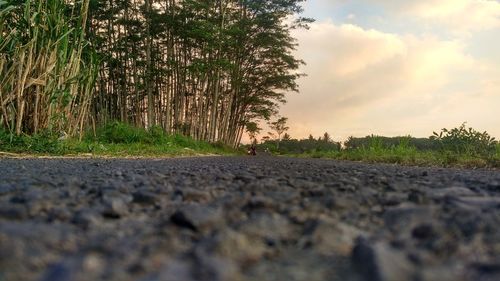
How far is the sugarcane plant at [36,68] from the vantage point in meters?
6.83

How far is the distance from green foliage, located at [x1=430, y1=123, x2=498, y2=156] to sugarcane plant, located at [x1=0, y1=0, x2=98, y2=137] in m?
8.13

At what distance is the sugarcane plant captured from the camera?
683 centimetres

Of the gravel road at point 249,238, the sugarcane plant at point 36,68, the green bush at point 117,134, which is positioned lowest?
the gravel road at point 249,238

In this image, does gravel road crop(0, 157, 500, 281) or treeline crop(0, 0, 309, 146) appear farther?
treeline crop(0, 0, 309, 146)

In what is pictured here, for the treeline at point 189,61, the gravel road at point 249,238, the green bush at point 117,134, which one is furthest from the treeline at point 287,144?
the gravel road at point 249,238

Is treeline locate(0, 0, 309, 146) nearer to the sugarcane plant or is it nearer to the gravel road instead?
the sugarcane plant

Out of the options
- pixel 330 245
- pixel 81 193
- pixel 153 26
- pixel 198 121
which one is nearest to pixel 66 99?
pixel 81 193

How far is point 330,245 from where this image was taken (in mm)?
1072

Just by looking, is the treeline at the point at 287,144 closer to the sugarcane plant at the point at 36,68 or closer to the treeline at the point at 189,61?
the treeline at the point at 189,61

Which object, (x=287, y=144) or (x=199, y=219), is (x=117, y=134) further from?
(x=287, y=144)

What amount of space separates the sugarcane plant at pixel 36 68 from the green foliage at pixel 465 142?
8.13 metres

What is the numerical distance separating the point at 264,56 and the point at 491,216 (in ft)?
89.4

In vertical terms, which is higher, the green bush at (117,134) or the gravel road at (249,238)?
the green bush at (117,134)

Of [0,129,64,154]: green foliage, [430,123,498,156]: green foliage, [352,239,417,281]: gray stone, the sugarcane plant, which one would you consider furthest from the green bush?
[352,239,417,281]: gray stone
